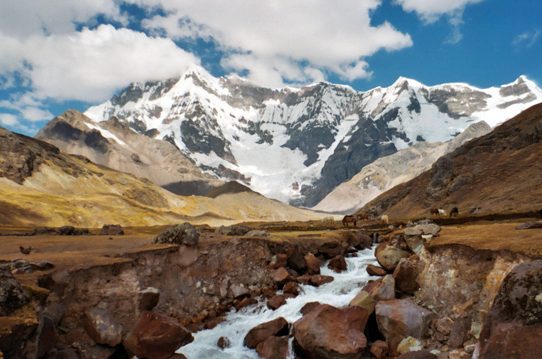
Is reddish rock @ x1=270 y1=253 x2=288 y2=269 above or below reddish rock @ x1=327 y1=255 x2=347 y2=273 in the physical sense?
above

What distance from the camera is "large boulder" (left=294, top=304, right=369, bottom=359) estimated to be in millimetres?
24516

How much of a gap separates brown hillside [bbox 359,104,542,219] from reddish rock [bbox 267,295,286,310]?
57.9 metres

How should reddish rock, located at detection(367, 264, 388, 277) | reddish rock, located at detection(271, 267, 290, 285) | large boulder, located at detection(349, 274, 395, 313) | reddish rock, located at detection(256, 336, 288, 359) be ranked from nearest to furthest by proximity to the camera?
reddish rock, located at detection(256, 336, 288, 359)
large boulder, located at detection(349, 274, 395, 313)
reddish rock, located at detection(367, 264, 388, 277)
reddish rock, located at detection(271, 267, 290, 285)

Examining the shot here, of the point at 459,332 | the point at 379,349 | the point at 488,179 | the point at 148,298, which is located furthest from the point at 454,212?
the point at 148,298

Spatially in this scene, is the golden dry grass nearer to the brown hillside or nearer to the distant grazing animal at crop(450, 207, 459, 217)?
the brown hillside

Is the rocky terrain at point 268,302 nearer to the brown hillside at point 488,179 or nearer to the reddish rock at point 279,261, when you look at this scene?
the reddish rock at point 279,261

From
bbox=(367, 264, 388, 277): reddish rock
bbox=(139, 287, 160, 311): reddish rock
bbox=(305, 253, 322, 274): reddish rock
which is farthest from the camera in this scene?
bbox=(305, 253, 322, 274): reddish rock

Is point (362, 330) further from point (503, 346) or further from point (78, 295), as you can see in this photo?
point (78, 295)

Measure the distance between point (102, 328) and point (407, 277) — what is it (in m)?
19.7

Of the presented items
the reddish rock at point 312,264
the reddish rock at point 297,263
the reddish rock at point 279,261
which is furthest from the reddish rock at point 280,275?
the reddish rock at point 312,264

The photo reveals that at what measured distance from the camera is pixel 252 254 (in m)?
40.9

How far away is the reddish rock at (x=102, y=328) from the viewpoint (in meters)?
26.0

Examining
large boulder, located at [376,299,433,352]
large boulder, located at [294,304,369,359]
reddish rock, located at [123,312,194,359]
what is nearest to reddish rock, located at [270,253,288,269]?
large boulder, located at [294,304,369,359]

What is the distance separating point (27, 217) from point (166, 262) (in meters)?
138
